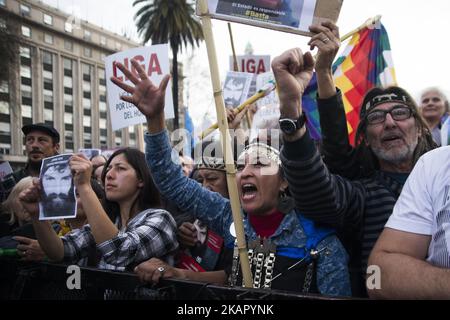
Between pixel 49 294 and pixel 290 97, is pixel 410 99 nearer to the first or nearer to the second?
pixel 290 97

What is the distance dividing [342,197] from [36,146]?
10.4 feet

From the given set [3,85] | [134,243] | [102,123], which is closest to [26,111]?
[102,123]

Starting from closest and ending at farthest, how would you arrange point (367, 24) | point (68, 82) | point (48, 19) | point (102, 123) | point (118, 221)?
point (118, 221), point (367, 24), point (48, 19), point (68, 82), point (102, 123)

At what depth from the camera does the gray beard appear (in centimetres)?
223

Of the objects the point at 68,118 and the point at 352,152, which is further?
the point at 68,118

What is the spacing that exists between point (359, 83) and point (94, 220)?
281 cm

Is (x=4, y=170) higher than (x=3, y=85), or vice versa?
(x=3, y=85)

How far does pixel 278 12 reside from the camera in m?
1.91

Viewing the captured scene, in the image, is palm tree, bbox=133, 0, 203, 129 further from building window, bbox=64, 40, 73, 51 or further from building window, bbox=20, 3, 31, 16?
building window, bbox=64, 40, 73, 51

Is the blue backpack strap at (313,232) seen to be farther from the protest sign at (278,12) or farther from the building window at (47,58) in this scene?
the building window at (47,58)

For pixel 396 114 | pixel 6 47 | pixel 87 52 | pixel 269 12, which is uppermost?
pixel 87 52

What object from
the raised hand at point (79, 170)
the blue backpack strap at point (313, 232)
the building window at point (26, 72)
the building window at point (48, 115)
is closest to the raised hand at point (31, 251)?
the raised hand at point (79, 170)

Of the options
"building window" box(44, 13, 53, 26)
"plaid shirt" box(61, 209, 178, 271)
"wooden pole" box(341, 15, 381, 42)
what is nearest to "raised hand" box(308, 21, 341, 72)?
"plaid shirt" box(61, 209, 178, 271)

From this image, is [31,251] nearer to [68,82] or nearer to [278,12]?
[278,12]
